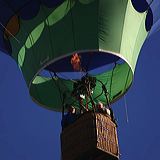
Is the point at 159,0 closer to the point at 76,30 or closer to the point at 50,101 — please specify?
the point at 76,30

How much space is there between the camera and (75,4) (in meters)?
11.2

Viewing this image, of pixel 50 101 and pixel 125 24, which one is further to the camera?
pixel 50 101

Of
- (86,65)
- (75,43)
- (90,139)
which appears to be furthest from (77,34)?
(90,139)

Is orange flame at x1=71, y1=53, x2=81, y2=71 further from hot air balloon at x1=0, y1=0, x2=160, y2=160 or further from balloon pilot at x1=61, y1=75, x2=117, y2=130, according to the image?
balloon pilot at x1=61, y1=75, x2=117, y2=130

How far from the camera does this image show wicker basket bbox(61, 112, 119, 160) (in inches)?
386

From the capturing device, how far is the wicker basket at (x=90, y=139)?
980 centimetres

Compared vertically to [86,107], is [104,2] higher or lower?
higher

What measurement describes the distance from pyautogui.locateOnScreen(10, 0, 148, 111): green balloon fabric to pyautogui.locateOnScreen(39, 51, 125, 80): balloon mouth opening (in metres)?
0.51

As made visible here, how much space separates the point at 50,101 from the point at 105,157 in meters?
2.67

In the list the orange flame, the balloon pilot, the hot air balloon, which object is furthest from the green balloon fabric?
the orange flame

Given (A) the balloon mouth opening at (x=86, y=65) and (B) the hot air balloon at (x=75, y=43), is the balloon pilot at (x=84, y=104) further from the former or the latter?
(A) the balloon mouth opening at (x=86, y=65)

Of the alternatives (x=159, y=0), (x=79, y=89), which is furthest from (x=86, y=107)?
(x=159, y=0)

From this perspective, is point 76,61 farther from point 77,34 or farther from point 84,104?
point 84,104

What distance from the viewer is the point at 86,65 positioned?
40.4 feet
